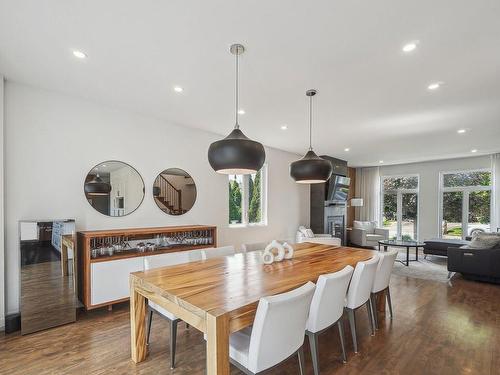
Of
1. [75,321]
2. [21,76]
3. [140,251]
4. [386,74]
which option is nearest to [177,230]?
[140,251]

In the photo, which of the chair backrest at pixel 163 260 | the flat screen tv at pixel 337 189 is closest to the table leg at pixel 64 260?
the chair backrest at pixel 163 260

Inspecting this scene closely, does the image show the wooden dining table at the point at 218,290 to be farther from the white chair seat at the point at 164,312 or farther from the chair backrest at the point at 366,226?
the chair backrest at the point at 366,226

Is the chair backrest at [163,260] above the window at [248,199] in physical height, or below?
below

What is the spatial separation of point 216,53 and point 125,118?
7.04 feet

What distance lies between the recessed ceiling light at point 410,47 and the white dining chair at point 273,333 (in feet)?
7.02

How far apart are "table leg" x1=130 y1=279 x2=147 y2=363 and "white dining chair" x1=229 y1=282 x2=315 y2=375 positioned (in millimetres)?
947

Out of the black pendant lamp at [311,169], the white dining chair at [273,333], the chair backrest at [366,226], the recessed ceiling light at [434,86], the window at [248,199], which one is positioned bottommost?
the chair backrest at [366,226]

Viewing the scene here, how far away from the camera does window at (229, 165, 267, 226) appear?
18.4ft

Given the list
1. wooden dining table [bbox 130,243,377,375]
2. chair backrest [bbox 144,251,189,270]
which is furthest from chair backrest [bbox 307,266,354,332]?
chair backrest [bbox 144,251,189,270]

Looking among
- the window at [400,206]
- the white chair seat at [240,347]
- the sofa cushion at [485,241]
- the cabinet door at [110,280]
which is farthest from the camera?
the window at [400,206]

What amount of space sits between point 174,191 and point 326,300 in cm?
312

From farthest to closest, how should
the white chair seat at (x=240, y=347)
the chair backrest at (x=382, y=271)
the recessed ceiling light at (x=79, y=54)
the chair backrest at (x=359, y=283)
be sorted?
the chair backrest at (x=382, y=271)
the chair backrest at (x=359, y=283)
the recessed ceiling light at (x=79, y=54)
the white chair seat at (x=240, y=347)

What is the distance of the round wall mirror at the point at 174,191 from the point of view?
425cm

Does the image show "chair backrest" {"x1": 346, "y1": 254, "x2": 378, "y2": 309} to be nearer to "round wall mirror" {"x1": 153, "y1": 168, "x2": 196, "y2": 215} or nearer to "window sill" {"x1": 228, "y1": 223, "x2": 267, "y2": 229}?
"round wall mirror" {"x1": 153, "y1": 168, "x2": 196, "y2": 215}
